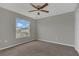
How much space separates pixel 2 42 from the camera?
11.9ft

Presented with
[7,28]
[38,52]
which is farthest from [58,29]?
[7,28]

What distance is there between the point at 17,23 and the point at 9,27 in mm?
661

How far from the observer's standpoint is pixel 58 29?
5340mm

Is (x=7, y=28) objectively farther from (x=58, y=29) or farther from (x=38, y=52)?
(x=58, y=29)

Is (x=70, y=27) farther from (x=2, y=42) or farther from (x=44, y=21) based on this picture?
(x=2, y=42)

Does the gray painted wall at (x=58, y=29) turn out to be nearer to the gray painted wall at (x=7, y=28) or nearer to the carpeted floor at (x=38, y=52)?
the carpeted floor at (x=38, y=52)

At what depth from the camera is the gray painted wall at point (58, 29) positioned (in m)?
4.73

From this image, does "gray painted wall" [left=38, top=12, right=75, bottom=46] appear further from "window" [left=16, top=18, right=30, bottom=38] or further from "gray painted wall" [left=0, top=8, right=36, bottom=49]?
"gray painted wall" [left=0, top=8, right=36, bottom=49]

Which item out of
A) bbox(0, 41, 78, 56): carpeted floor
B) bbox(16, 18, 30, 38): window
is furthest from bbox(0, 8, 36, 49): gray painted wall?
bbox(0, 41, 78, 56): carpeted floor

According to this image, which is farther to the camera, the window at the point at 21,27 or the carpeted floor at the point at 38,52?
the window at the point at 21,27

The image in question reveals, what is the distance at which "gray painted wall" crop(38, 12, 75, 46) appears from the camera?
4.73 metres

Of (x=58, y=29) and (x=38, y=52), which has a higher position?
A: (x=58, y=29)

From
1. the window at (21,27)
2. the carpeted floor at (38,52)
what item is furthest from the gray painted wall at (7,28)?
the carpeted floor at (38,52)

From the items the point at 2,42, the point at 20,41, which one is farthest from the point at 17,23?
the point at 2,42
